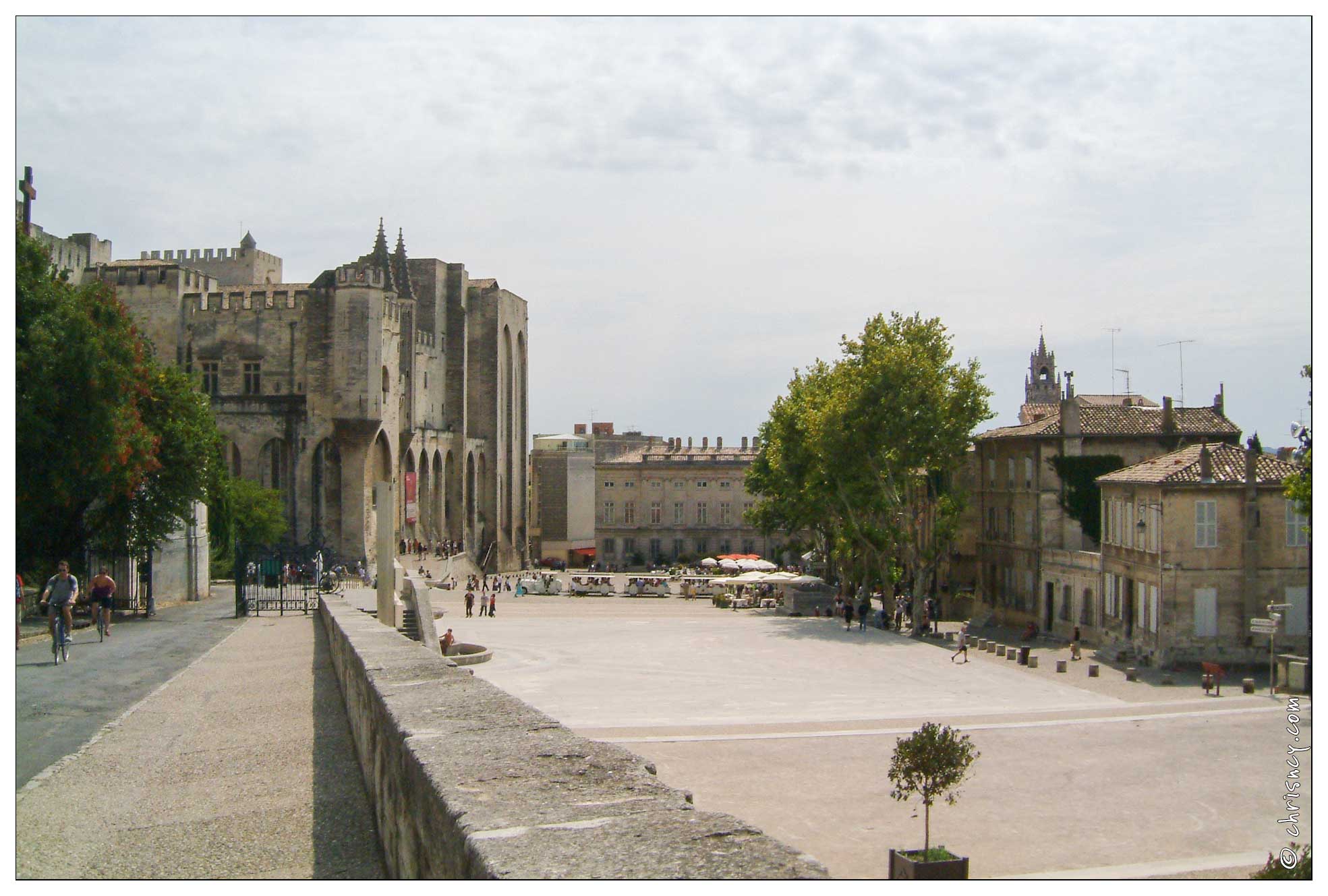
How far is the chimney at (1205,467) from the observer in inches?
1309

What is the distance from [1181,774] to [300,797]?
15.5 m

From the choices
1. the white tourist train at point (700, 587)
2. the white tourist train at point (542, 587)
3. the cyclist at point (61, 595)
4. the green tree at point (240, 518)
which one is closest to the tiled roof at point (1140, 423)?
the white tourist train at point (700, 587)

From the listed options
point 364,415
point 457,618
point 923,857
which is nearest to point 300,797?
point 923,857

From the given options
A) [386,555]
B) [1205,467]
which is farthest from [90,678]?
[1205,467]

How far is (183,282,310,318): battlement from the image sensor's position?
59.1 metres

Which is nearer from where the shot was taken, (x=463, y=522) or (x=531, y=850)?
(x=531, y=850)

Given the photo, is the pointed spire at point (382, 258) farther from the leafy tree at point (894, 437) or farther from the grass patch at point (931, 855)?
the grass patch at point (931, 855)

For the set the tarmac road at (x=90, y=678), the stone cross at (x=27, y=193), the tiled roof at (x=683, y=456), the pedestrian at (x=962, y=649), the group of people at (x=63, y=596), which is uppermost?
the stone cross at (x=27, y=193)

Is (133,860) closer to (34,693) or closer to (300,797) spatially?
(300,797)

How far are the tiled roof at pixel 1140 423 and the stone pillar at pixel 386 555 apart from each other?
30.5m

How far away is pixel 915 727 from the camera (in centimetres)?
2356

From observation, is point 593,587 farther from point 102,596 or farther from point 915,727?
point 102,596

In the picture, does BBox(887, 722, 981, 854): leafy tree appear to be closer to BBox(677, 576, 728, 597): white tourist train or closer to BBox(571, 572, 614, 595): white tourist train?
BBox(677, 576, 728, 597): white tourist train

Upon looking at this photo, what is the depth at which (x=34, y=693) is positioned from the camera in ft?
41.8
